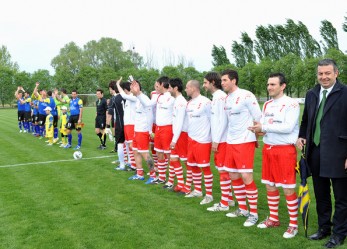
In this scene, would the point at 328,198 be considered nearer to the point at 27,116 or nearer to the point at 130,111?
the point at 130,111

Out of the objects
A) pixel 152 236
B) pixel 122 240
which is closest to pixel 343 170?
pixel 152 236

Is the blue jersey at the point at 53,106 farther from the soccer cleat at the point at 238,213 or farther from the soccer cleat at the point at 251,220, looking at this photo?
the soccer cleat at the point at 251,220

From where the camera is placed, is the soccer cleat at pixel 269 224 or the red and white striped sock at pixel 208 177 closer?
the soccer cleat at pixel 269 224

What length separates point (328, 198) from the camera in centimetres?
498

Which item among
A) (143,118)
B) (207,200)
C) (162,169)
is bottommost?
(207,200)

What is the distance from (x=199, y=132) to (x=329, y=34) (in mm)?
56699

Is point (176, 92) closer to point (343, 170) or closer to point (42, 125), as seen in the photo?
point (343, 170)

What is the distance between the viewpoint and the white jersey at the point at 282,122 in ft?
16.5

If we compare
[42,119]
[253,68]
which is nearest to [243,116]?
[42,119]

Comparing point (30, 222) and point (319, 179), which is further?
point (30, 222)

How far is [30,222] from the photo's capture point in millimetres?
6023

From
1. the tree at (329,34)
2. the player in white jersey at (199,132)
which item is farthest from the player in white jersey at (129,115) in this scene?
the tree at (329,34)

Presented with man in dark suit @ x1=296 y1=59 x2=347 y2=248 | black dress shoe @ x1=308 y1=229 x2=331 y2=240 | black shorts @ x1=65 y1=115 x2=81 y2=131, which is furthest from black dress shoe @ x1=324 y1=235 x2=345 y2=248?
black shorts @ x1=65 y1=115 x2=81 y2=131

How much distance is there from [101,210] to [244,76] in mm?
50299
